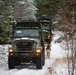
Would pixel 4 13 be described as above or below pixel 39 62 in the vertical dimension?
above

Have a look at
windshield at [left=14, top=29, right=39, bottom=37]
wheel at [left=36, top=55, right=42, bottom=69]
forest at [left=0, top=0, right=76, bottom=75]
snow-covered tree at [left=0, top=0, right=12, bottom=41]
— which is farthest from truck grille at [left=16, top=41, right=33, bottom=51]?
snow-covered tree at [left=0, top=0, right=12, bottom=41]

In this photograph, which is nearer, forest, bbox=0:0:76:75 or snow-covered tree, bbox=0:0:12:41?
forest, bbox=0:0:76:75

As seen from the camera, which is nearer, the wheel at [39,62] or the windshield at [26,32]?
the wheel at [39,62]

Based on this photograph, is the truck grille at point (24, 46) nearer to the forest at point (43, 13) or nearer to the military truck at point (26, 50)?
the military truck at point (26, 50)

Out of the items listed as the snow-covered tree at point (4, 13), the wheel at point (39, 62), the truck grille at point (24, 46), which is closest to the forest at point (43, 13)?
the snow-covered tree at point (4, 13)

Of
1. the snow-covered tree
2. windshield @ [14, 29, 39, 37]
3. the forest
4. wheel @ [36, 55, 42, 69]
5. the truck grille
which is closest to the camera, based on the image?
the forest

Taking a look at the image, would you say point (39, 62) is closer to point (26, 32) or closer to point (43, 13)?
point (26, 32)

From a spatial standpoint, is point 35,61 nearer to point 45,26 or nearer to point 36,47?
point 36,47

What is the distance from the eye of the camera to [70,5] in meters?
18.3

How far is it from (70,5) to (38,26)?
20.1 ft

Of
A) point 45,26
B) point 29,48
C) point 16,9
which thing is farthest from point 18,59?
point 16,9

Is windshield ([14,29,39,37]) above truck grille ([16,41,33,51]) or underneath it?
above

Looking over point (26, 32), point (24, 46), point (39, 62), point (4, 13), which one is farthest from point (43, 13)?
point (39, 62)

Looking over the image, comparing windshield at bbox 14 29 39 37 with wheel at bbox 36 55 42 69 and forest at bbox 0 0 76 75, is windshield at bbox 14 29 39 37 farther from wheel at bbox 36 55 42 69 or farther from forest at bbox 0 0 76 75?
wheel at bbox 36 55 42 69
